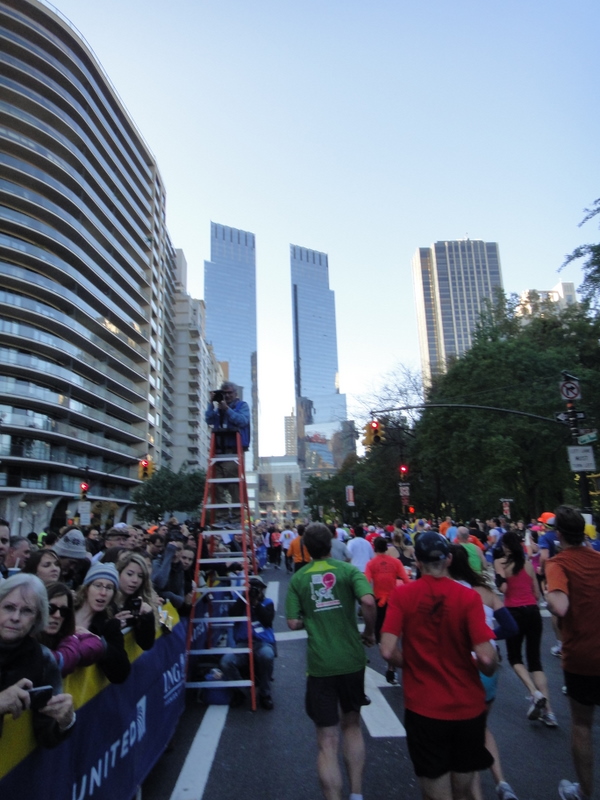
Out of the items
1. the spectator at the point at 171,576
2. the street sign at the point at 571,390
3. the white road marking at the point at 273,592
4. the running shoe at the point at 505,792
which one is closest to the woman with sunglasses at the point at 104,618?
the spectator at the point at 171,576

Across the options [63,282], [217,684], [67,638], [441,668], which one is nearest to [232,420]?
[217,684]

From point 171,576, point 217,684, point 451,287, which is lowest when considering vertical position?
point 217,684

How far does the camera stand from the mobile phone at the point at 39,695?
2453mm

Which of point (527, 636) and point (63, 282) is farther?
point (63, 282)

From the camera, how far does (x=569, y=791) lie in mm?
3760

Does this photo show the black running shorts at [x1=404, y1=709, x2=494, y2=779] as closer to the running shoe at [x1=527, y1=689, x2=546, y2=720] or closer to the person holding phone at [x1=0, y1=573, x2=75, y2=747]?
the person holding phone at [x1=0, y1=573, x2=75, y2=747]

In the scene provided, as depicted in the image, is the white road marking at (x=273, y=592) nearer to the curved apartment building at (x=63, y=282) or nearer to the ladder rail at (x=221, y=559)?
the ladder rail at (x=221, y=559)

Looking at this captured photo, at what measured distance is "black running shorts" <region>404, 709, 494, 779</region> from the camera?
2.87 metres

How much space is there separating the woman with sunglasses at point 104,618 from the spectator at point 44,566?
1.16m

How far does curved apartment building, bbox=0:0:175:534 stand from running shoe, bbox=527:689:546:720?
3666cm

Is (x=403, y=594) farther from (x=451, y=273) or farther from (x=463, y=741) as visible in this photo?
(x=451, y=273)

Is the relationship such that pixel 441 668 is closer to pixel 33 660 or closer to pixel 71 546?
pixel 33 660

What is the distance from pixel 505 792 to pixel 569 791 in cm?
41

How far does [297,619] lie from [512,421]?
83.7 feet
